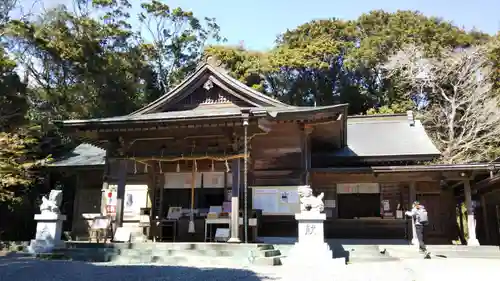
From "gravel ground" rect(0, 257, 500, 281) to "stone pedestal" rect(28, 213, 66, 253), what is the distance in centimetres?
147

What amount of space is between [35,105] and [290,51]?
61.7ft

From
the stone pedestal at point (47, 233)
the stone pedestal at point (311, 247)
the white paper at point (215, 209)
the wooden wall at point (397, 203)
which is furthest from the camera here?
the wooden wall at point (397, 203)

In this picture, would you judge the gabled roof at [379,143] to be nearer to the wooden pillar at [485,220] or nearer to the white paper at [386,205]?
the white paper at [386,205]

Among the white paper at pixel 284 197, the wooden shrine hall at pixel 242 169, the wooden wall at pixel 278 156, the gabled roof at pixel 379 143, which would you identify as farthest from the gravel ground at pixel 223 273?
the gabled roof at pixel 379 143

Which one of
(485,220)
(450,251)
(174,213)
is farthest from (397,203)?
(174,213)

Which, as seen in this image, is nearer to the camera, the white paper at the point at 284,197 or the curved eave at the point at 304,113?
the curved eave at the point at 304,113

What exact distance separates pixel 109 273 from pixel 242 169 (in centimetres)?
596

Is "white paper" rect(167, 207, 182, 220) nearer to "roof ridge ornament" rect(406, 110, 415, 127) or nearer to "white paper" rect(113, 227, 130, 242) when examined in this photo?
"white paper" rect(113, 227, 130, 242)

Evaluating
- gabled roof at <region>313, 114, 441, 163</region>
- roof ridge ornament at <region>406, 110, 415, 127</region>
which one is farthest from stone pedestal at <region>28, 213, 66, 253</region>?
roof ridge ornament at <region>406, 110, 415, 127</region>

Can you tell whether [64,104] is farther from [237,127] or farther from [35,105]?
[237,127]

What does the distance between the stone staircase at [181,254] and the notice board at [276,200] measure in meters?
2.50

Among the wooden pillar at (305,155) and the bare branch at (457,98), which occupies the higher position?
the bare branch at (457,98)

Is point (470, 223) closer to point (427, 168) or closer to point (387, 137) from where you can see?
point (427, 168)

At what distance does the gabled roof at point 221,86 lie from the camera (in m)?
13.8
